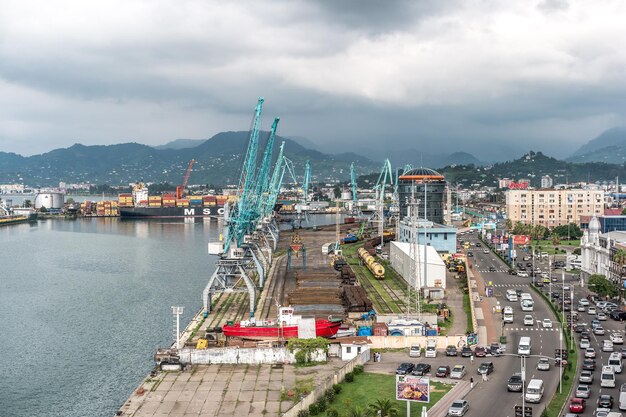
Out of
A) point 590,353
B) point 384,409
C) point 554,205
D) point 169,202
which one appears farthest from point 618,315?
point 169,202

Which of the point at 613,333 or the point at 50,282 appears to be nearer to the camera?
the point at 613,333

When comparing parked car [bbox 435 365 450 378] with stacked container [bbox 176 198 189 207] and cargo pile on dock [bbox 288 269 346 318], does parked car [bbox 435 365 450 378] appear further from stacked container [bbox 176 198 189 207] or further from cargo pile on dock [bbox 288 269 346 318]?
stacked container [bbox 176 198 189 207]

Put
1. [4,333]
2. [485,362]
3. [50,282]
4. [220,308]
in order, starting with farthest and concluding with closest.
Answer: [50,282] → [220,308] → [4,333] → [485,362]

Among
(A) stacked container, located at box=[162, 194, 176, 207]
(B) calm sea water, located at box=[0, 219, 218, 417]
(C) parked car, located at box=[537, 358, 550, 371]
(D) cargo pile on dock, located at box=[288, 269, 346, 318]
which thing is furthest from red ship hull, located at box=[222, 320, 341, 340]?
(A) stacked container, located at box=[162, 194, 176, 207]

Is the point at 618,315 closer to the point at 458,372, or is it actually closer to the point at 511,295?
the point at 511,295

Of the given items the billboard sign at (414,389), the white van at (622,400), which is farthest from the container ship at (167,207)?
the white van at (622,400)

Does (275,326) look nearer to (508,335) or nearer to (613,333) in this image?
(508,335)

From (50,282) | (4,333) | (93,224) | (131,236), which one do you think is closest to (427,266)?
(4,333)
